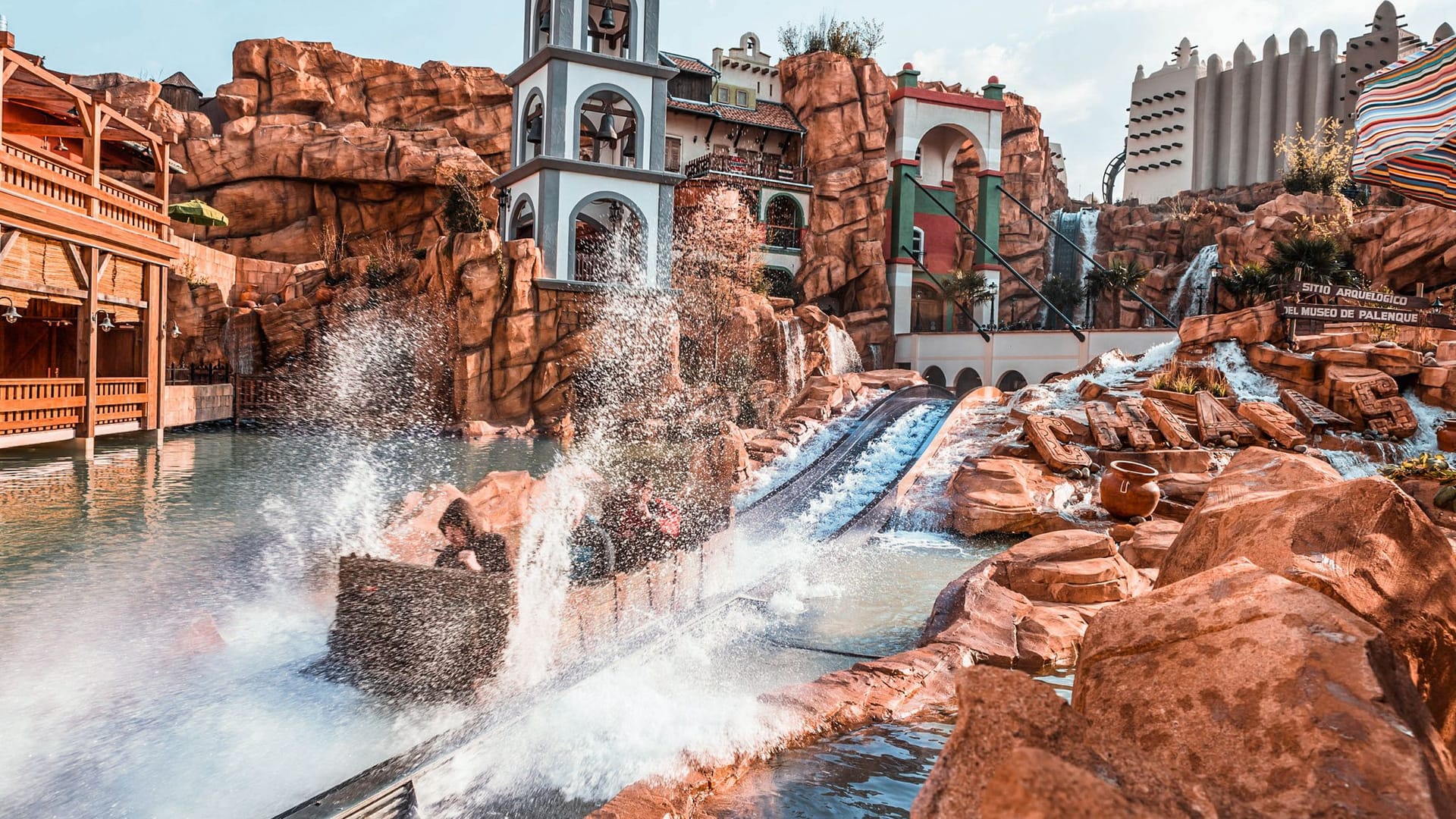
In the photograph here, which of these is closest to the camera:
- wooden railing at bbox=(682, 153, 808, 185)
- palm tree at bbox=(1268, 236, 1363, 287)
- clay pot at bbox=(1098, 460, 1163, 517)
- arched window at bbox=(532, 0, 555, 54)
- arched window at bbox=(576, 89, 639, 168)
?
clay pot at bbox=(1098, 460, 1163, 517)

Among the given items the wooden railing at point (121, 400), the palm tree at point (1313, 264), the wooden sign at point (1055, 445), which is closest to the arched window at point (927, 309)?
the palm tree at point (1313, 264)

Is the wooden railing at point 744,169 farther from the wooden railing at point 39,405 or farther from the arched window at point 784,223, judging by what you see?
the wooden railing at point 39,405

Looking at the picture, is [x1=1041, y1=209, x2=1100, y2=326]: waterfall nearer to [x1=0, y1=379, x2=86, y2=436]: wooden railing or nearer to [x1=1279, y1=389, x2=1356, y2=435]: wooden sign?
[x1=1279, y1=389, x2=1356, y2=435]: wooden sign

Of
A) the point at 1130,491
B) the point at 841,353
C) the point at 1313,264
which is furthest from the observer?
the point at 841,353

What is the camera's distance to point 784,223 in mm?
32406

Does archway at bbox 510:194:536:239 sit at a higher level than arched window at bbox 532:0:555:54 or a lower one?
lower

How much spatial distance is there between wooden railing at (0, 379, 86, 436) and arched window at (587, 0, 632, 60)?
52.6 feet

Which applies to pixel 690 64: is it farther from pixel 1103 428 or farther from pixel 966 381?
pixel 1103 428

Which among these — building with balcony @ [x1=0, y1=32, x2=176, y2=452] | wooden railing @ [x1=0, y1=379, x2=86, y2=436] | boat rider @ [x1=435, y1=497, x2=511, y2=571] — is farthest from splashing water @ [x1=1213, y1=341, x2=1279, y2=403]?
building with balcony @ [x1=0, y1=32, x2=176, y2=452]

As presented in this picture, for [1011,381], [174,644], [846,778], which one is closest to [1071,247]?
[1011,381]

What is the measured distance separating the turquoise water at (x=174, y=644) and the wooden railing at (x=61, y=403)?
847 mm

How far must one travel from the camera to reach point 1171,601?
9.17 ft

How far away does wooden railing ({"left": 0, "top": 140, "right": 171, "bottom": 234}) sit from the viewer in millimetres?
14117

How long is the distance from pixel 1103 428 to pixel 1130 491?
8.80 feet
